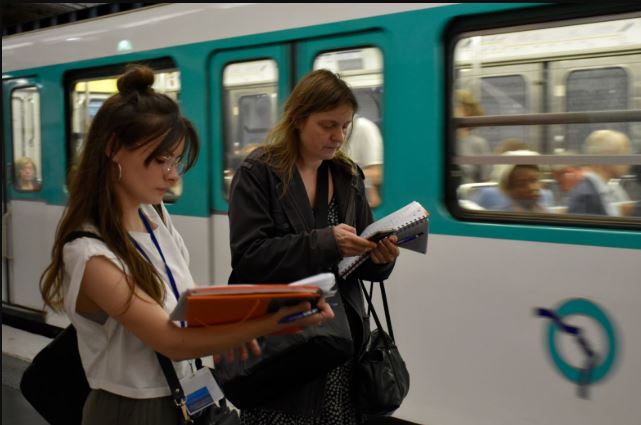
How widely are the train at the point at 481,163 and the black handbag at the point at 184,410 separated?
1885mm

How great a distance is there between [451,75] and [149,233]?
2.14 meters

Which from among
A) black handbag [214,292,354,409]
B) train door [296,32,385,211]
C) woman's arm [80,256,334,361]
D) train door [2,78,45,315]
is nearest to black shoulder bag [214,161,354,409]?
black handbag [214,292,354,409]

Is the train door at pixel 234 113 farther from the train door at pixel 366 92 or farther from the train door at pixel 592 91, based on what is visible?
the train door at pixel 592 91

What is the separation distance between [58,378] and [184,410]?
12.8 inches

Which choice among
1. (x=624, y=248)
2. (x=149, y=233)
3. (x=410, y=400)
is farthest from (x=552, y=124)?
(x=149, y=233)

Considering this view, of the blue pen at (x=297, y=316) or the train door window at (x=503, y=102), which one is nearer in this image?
the blue pen at (x=297, y=316)

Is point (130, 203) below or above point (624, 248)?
above

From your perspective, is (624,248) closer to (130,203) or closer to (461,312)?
(461,312)

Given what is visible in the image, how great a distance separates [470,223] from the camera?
3426mm

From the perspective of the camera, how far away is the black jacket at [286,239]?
2178 mm

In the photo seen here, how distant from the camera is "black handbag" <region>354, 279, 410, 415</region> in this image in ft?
7.52

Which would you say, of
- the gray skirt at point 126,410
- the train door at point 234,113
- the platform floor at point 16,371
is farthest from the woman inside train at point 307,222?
the platform floor at point 16,371

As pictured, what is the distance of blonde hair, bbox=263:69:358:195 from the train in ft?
4.02

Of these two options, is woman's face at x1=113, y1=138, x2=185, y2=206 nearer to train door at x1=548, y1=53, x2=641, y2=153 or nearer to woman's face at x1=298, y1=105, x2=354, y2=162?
woman's face at x1=298, y1=105, x2=354, y2=162
